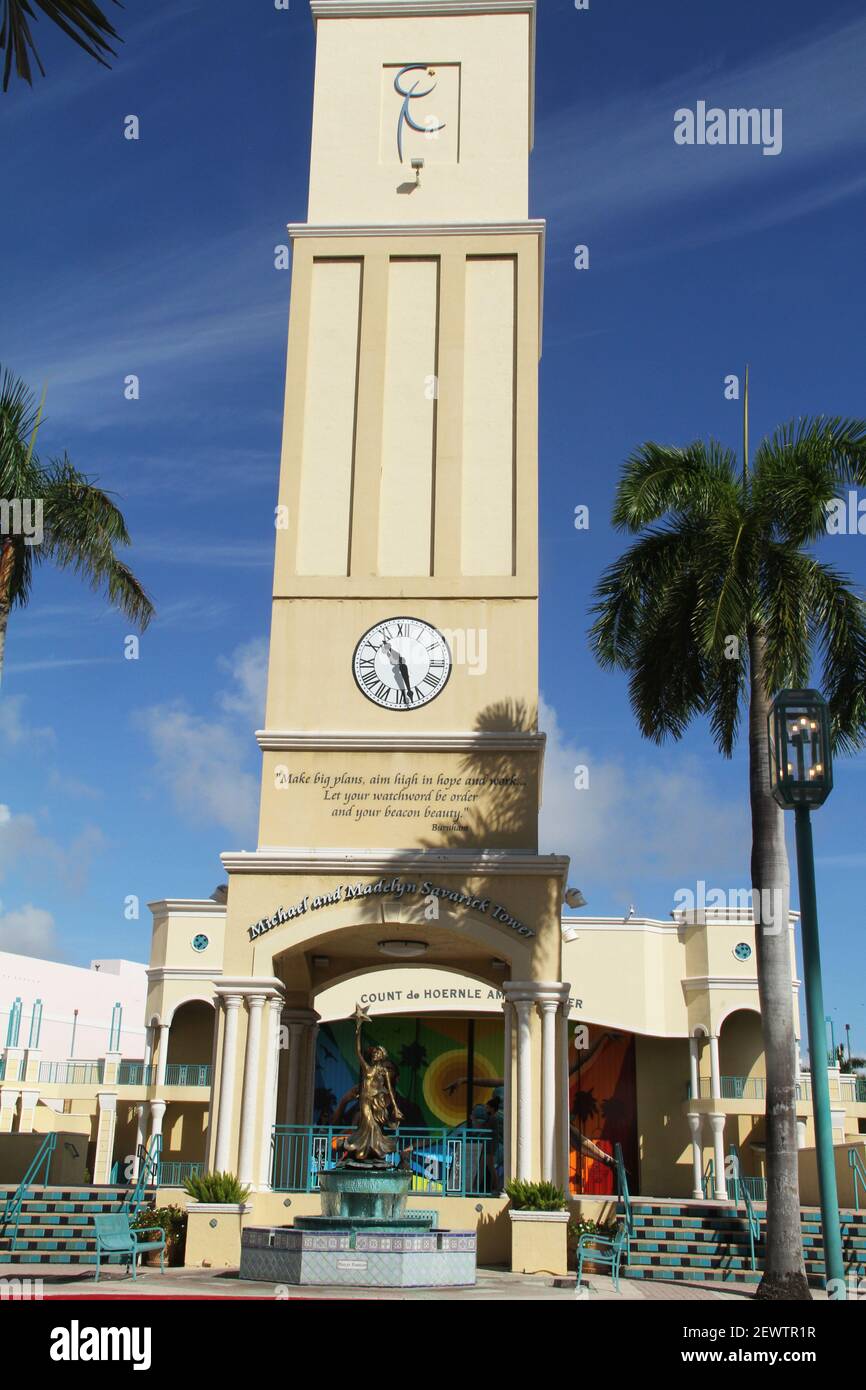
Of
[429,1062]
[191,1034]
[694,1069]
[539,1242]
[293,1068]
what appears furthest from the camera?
[191,1034]

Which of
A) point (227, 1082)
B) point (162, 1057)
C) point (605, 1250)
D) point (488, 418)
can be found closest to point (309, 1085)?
point (227, 1082)

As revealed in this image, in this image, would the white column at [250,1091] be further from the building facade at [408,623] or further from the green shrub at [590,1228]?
the green shrub at [590,1228]

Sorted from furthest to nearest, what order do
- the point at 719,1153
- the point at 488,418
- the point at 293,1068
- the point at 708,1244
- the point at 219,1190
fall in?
1. the point at 719,1153
2. the point at 488,418
3. the point at 293,1068
4. the point at 708,1244
5. the point at 219,1190

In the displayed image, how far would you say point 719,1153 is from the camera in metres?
33.9

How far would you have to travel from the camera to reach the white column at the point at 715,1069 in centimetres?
3444

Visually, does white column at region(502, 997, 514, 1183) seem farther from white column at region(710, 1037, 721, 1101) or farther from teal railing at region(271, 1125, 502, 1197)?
white column at region(710, 1037, 721, 1101)

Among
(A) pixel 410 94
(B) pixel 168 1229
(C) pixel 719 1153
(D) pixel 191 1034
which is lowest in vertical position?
(B) pixel 168 1229

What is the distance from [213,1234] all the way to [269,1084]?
8.00 ft

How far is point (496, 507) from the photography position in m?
25.8

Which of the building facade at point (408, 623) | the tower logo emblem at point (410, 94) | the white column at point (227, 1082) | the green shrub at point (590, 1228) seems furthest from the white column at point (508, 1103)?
the tower logo emblem at point (410, 94)

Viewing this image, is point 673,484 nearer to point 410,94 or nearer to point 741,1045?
point 410,94

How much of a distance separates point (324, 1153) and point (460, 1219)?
3.32 meters

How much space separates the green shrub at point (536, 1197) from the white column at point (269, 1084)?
153 inches
